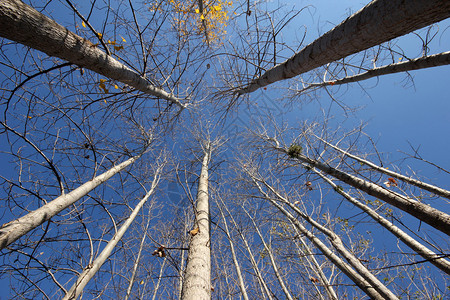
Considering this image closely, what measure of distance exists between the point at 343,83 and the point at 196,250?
4.74m

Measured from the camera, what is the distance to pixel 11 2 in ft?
3.71

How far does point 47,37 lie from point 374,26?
7.40ft

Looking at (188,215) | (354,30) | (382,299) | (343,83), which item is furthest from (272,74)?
(188,215)

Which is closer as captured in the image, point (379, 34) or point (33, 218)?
point (379, 34)

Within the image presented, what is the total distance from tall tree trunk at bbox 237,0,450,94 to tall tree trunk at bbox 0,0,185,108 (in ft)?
6.48

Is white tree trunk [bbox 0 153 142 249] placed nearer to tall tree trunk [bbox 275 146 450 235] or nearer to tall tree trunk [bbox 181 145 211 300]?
tall tree trunk [bbox 181 145 211 300]

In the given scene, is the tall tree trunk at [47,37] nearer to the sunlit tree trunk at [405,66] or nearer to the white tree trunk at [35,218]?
the white tree trunk at [35,218]

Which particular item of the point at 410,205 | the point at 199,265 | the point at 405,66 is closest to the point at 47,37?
the point at 199,265

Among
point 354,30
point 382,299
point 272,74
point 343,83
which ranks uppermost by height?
point 343,83

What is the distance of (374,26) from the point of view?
1227 millimetres

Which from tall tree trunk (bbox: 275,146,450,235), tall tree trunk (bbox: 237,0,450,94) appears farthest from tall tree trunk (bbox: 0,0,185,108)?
tall tree trunk (bbox: 275,146,450,235)

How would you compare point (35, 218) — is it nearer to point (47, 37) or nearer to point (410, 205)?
point (47, 37)

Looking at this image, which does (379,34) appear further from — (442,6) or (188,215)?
(188,215)

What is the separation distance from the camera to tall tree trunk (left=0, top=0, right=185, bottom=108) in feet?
3.72
